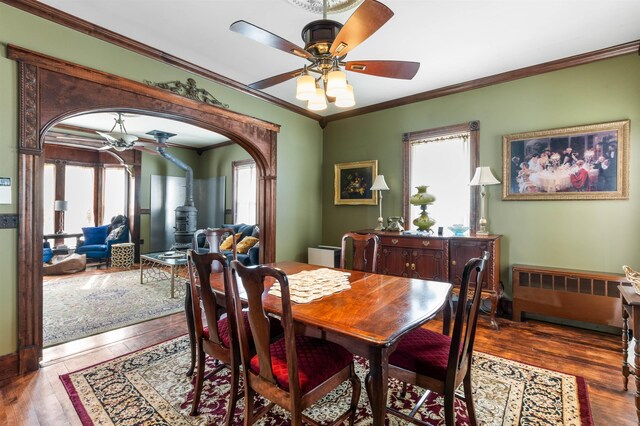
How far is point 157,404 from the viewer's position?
196 cm

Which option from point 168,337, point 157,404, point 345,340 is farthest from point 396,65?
point 168,337

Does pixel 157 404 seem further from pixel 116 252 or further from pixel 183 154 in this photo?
pixel 183 154

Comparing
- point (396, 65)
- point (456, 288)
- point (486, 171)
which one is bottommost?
point (456, 288)

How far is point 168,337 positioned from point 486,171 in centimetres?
378

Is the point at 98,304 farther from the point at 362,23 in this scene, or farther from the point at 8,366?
the point at 362,23

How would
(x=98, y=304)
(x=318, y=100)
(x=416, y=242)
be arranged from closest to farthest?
(x=318, y=100) → (x=416, y=242) → (x=98, y=304)

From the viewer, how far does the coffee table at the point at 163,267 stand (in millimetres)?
4361

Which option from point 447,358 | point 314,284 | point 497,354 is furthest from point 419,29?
point 497,354

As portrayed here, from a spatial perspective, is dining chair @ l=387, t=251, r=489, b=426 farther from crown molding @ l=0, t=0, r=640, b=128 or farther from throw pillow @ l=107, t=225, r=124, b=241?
throw pillow @ l=107, t=225, r=124, b=241

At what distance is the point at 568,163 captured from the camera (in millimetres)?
3211

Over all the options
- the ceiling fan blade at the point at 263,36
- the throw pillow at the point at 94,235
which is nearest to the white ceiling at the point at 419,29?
the ceiling fan blade at the point at 263,36

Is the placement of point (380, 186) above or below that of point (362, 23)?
below

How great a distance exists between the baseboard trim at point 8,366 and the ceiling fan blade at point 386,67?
319 cm

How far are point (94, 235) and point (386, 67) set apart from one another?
7176 millimetres
